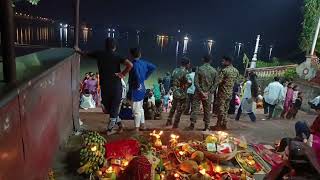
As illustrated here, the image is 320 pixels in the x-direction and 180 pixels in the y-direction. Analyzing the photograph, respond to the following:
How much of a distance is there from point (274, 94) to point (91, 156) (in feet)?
27.9

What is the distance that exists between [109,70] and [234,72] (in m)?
3.75

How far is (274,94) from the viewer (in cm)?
1222

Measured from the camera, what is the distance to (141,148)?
21.9 feet

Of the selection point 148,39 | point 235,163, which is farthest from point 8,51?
point 148,39

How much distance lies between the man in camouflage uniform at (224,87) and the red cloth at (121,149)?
12.0 feet

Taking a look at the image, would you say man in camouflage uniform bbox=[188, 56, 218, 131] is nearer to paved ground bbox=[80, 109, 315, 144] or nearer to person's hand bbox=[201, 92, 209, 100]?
person's hand bbox=[201, 92, 209, 100]

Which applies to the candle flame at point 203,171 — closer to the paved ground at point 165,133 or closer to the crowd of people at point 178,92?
the paved ground at point 165,133

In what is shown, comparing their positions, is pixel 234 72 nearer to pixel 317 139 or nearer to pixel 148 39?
pixel 317 139

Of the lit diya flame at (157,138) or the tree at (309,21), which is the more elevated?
the tree at (309,21)

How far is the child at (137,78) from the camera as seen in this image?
7.52 m

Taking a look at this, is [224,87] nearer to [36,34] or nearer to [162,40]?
[36,34]

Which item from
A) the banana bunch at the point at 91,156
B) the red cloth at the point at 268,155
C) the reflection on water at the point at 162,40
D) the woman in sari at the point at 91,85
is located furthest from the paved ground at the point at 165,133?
the reflection on water at the point at 162,40

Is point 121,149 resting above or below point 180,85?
below

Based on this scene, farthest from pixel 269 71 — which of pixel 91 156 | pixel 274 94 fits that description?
pixel 91 156
